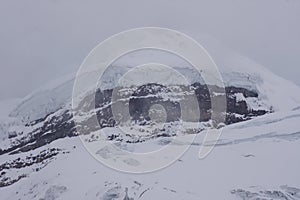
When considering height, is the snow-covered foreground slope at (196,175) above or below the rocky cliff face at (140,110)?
below

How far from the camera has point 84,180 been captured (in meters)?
10.8

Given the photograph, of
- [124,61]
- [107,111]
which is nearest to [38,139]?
[107,111]

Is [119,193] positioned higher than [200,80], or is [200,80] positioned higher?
[200,80]

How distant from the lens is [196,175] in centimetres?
1066

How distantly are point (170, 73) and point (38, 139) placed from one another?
3.88 m

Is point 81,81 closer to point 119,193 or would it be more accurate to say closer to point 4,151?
point 4,151

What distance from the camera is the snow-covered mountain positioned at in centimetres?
1044

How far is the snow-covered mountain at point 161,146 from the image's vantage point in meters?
10.4

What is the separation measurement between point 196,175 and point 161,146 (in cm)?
141

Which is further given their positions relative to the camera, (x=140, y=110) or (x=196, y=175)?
(x=140, y=110)

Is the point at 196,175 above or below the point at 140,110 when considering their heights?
below

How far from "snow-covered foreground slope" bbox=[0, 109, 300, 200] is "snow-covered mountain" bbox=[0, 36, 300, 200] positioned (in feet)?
0.06

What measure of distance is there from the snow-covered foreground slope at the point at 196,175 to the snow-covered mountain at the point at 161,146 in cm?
2

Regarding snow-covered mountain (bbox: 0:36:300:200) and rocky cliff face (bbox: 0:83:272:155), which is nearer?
snow-covered mountain (bbox: 0:36:300:200)
